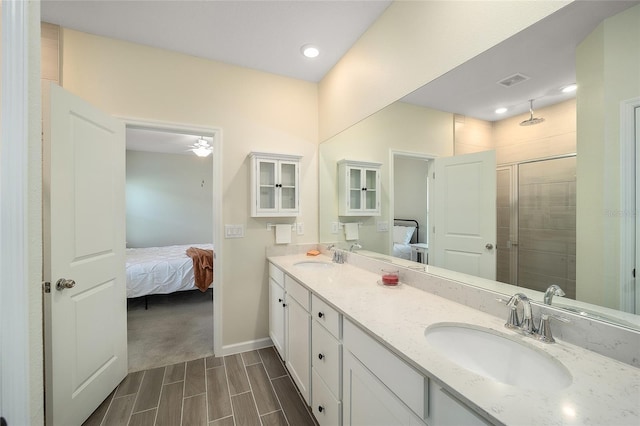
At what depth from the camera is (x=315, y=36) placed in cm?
201

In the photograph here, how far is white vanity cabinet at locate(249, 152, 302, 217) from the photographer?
2383mm

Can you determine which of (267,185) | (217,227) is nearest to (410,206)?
(267,185)

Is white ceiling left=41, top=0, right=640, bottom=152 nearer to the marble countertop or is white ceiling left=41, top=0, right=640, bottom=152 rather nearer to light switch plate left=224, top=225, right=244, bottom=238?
the marble countertop

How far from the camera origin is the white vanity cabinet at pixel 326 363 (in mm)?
1256

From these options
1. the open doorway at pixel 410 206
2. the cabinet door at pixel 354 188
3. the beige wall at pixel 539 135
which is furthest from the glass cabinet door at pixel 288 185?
the beige wall at pixel 539 135

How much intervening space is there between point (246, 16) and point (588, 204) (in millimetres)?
2179

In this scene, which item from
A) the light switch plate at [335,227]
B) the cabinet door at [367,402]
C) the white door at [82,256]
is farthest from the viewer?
the light switch plate at [335,227]

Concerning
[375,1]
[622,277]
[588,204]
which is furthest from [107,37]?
[622,277]

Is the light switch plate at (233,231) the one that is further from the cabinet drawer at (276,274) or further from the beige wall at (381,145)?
the beige wall at (381,145)

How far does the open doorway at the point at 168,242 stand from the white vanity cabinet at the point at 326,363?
1308 mm

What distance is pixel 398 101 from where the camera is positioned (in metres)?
1.69

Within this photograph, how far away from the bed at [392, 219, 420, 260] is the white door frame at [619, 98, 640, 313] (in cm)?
91

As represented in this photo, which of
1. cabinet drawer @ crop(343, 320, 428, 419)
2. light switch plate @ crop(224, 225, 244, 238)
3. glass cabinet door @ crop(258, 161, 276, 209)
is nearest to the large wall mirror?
cabinet drawer @ crop(343, 320, 428, 419)

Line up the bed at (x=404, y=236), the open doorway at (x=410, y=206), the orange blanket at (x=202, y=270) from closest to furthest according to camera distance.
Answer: the open doorway at (x=410, y=206) < the bed at (x=404, y=236) < the orange blanket at (x=202, y=270)
